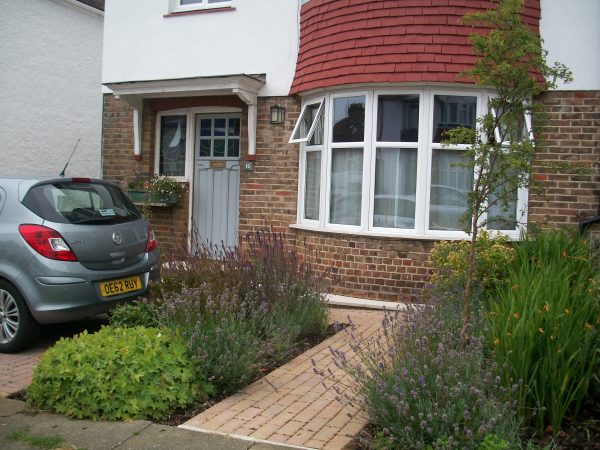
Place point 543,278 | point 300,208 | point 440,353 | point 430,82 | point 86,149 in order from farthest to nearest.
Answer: point 86,149
point 300,208
point 430,82
point 543,278
point 440,353

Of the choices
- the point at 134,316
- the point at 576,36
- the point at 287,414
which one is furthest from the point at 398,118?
the point at 287,414

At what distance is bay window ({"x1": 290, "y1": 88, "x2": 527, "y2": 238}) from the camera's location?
8.27 metres

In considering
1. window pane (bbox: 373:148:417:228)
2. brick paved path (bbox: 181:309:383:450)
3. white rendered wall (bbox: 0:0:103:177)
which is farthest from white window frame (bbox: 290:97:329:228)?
white rendered wall (bbox: 0:0:103:177)

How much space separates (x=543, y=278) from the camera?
4.51 metres

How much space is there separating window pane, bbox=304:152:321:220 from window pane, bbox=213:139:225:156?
6.40ft

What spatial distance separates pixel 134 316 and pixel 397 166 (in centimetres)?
417

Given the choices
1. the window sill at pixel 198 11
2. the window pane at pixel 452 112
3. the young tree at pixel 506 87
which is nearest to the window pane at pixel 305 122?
the window pane at pixel 452 112

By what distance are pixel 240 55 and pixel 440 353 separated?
7.56 metres

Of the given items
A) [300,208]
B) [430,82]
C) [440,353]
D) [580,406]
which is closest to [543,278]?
[580,406]

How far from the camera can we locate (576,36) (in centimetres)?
828

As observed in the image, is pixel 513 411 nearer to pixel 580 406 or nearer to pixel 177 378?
pixel 580 406

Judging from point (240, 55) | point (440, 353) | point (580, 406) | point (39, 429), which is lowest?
point (39, 429)

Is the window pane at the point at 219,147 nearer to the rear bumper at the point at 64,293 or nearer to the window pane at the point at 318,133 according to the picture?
the window pane at the point at 318,133

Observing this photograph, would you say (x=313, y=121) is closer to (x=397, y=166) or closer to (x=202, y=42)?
(x=397, y=166)
